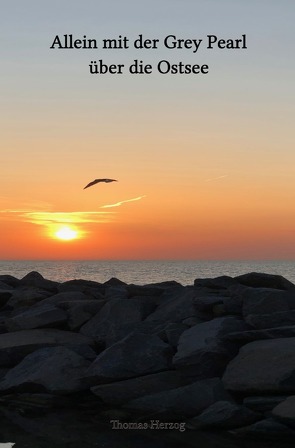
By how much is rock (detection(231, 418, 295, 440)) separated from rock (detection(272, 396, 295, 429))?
0.07 m

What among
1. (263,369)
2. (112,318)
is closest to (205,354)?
(263,369)

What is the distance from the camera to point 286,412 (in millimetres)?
9523

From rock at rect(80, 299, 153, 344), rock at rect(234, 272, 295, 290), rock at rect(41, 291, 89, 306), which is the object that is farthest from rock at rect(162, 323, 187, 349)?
rock at rect(41, 291, 89, 306)

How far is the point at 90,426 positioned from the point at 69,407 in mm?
1150

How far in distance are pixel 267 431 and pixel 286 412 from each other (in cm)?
36

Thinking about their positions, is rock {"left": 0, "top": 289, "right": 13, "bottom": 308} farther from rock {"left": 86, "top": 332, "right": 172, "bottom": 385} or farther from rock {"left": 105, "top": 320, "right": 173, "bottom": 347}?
rock {"left": 86, "top": 332, "right": 172, "bottom": 385}

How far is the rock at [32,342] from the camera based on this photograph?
43.1 ft

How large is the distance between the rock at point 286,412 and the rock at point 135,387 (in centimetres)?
197

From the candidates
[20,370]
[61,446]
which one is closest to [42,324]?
[20,370]

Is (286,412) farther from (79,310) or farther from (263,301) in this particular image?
A: (79,310)

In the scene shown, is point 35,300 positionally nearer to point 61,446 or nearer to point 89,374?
point 89,374

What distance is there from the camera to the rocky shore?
10258mm

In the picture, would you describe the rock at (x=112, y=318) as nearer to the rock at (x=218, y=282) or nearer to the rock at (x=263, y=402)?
the rock at (x=218, y=282)

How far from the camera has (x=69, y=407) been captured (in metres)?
11.3
